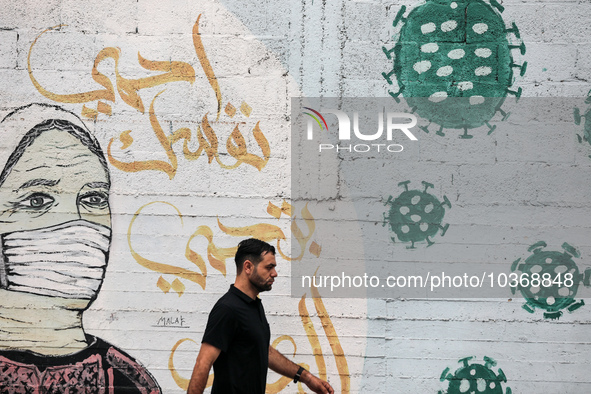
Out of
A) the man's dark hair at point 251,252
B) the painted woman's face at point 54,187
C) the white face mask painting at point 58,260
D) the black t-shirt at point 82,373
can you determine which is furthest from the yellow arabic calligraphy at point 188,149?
the black t-shirt at point 82,373

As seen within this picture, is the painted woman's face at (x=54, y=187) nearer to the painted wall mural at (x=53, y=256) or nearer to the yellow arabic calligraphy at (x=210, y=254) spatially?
the painted wall mural at (x=53, y=256)

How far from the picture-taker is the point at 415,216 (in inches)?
172

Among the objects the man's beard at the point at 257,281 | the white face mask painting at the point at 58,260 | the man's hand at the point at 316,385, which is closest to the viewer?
the man's beard at the point at 257,281

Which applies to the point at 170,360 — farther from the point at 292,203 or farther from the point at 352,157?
the point at 352,157

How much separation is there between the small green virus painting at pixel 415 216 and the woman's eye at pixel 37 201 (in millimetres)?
2558

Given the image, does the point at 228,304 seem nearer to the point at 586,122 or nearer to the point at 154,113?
the point at 154,113

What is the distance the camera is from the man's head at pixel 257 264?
127 inches

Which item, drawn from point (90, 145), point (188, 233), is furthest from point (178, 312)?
point (90, 145)

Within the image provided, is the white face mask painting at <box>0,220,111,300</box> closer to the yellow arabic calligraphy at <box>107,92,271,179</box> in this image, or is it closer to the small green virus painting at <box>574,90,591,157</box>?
the yellow arabic calligraphy at <box>107,92,271,179</box>

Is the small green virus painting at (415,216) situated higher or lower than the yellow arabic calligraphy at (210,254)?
higher

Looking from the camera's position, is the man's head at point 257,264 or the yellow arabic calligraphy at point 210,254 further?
the yellow arabic calligraphy at point 210,254

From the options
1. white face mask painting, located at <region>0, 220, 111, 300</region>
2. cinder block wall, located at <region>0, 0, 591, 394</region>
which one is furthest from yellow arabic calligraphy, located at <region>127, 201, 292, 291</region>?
white face mask painting, located at <region>0, 220, 111, 300</region>

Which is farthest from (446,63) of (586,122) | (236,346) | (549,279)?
(236,346)

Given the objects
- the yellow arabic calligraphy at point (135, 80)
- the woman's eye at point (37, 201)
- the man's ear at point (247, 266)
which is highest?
the yellow arabic calligraphy at point (135, 80)
